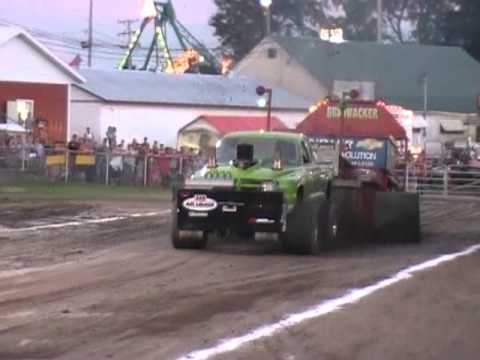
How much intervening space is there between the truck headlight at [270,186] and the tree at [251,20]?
8275 centimetres

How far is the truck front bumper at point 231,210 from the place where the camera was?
15.9m

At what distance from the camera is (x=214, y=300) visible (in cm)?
1168

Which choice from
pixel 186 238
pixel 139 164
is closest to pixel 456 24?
pixel 139 164

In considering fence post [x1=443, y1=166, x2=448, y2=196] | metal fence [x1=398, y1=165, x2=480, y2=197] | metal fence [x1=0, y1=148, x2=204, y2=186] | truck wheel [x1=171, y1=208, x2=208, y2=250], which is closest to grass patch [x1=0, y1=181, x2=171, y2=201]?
metal fence [x1=0, y1=148, x2=204, y2=186]

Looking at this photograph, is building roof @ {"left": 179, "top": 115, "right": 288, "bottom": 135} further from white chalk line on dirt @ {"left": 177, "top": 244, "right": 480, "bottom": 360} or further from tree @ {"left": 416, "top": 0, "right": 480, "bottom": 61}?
white chalk line on dirt @ {"left": 177, "top": 244, "right": 480, "bottom": 360}

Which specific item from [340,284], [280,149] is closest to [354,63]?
[280,149]

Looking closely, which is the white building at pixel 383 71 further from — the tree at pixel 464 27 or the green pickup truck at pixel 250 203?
the green pickup truck at pixel 250 203

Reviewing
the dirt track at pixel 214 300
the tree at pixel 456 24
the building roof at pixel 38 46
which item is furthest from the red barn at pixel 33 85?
the tree at pixel 456 24

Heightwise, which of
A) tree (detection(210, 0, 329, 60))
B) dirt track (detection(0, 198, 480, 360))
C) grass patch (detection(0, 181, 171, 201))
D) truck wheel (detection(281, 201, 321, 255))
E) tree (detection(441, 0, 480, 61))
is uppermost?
tree (detection(210, 0, 329, 60))

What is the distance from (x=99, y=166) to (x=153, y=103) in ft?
58.4

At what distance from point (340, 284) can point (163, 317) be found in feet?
11.0

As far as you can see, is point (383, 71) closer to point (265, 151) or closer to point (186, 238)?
point (265, 151)

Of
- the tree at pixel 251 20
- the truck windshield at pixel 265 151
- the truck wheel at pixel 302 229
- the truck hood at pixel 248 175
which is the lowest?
the truck wheel at pixel 302 229

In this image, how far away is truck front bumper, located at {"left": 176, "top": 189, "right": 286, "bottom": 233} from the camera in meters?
15.9
